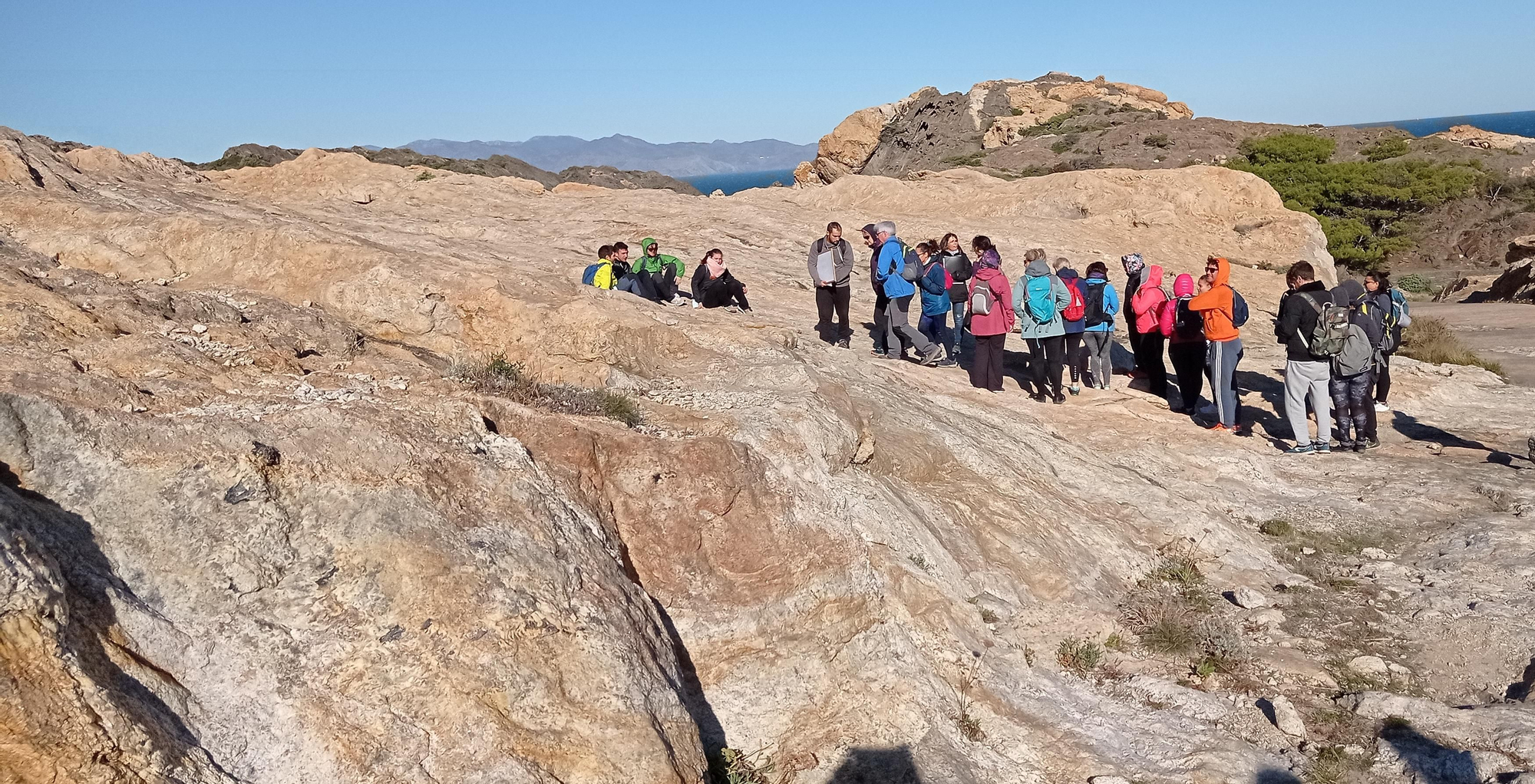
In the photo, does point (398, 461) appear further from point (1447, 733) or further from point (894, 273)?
point (894, 273)

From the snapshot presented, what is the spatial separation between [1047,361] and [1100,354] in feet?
4.57

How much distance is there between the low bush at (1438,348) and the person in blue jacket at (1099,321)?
5565 millimetres

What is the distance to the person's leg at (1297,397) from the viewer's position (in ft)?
32.9

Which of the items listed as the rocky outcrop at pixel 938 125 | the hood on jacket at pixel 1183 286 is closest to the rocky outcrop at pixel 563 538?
the hood on jacket at pixel 1183 286

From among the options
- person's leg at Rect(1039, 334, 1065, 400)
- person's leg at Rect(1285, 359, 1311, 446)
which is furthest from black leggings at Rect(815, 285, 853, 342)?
person's leg at Rect(1285, 359, 1311, 446)

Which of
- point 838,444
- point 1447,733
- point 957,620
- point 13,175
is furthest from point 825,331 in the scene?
point 13,175

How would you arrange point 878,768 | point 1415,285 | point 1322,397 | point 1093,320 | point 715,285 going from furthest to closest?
Result: point 1415,285
point 715,285
point 1093,320
point 1322,397
point 878,768

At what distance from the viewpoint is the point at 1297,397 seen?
10.1 m

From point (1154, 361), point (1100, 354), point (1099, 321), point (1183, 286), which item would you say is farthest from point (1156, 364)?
point (1183, 286)

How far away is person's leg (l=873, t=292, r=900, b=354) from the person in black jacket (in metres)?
4.01

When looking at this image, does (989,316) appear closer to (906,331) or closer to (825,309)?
(906,331)

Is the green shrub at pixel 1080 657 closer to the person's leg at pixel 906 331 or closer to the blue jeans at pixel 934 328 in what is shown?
the person's leg at pixel 906 331

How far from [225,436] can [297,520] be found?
55 centimetres

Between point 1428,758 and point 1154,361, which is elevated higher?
point 1154,361
